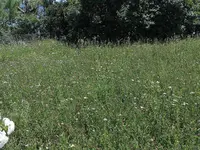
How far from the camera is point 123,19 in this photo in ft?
40.0

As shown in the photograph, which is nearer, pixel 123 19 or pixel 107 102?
pixel 107 102

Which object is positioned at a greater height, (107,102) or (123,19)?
(123,19)

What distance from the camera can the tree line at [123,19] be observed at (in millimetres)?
12180

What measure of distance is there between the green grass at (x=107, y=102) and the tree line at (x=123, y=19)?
4.06 m

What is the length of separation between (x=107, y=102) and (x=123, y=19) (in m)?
7.38

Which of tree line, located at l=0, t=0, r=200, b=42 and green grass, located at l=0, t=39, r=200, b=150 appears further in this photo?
tree line, located at l=0, t=0, r=200, b=42

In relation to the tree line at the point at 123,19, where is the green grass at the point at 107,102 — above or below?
below

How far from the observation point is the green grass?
4.20 metres

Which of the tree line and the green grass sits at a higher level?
the tree line

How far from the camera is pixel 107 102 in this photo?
5172 millimetres

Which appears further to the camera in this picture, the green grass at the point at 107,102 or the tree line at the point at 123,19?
the tree line at the point at 123,19

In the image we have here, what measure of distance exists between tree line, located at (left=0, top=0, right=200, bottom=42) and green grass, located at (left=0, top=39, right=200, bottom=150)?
4.06 metres

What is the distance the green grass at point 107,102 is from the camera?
4.20 m

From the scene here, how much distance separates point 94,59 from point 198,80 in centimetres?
327
